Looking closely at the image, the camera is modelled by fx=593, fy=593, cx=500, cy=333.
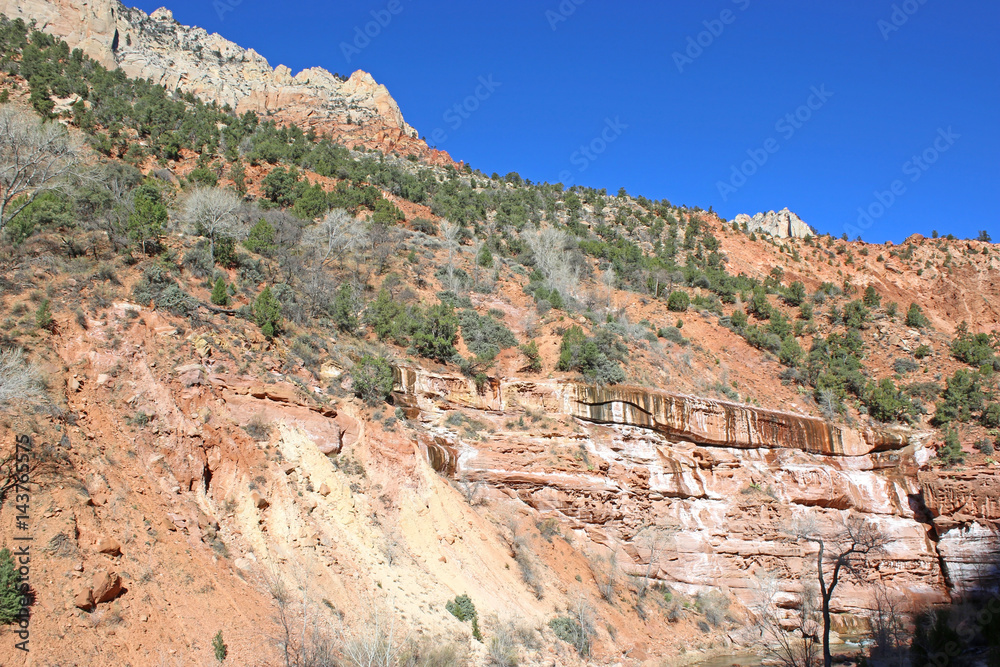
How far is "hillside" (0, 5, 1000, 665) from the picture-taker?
41.8 ft

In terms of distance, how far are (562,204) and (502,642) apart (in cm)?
4866

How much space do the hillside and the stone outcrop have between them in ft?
85.0

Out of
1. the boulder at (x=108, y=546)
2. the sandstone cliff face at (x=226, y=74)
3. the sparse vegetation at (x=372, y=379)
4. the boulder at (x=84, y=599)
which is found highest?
the sandstone cliff face at (x=226, y=74)

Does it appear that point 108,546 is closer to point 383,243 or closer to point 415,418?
point 415,418

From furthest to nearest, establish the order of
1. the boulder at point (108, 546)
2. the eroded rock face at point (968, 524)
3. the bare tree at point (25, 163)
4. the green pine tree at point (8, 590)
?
the eroded rock face at point (968, 524) < the bare tree at point (25, 163) < the boulder at point (108, 546) < the green pine tree at point (8, 590)

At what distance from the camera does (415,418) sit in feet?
74.0

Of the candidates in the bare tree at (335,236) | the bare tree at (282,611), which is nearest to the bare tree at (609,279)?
the bare tree at (335,236)

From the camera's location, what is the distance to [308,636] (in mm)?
12383

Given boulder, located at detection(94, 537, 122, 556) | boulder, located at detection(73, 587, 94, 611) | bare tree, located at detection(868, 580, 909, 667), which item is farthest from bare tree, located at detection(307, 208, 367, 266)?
bare tree, located at detection(868, 580, 909, 667)

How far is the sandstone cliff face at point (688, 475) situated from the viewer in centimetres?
2264

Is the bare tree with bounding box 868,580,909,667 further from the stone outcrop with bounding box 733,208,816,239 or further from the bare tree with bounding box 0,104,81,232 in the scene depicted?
the stone outcrop with bounding box 733,208,816,239

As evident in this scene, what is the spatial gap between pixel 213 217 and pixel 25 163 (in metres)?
6.40

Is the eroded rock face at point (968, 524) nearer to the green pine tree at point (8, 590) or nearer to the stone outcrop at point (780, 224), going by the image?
the green pine tree at point (8, 590)

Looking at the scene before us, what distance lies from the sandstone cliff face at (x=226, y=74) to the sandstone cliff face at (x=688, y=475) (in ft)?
140
